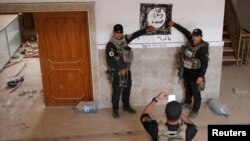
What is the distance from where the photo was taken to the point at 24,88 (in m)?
8.19

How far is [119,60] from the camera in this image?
627 cm

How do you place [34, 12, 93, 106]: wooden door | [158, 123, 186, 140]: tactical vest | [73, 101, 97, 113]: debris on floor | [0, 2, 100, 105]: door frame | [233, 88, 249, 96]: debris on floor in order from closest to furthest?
[158, 123, 186, 140]: tactical vest → [0, 2, 100, 105]: door frame → [34, 12, 93, 106]: wooden door → [73, 101, 97, 113]: debris on floor → [233, 88, 249, 96]: debris on floor

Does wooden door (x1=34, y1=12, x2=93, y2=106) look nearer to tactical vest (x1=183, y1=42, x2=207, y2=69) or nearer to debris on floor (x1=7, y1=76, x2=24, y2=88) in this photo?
debris on floor (x1=7, y1=76, x2=24, y2=88)

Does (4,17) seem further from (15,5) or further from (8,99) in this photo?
(15,5)

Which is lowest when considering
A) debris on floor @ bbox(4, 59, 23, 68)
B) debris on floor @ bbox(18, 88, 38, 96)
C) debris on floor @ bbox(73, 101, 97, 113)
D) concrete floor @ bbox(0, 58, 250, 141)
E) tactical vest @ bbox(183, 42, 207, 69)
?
concrete floor @ bbox(0, 58, 250, 141)

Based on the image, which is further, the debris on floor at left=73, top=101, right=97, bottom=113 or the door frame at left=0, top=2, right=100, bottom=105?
the debris on floor at left=73, top=101, right=97, bottom=113

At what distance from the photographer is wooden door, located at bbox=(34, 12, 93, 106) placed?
21.5 feet

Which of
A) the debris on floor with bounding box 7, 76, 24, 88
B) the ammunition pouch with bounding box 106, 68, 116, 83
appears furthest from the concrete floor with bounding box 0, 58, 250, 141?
the ammunition pouch with bounding box 106, 68, 116, 83

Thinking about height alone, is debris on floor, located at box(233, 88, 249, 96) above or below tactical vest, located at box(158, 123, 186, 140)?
below

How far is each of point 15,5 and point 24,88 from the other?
9.10 ft

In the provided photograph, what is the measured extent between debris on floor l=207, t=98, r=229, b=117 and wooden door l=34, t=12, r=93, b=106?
2443 mm

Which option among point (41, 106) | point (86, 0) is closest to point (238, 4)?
point (86, 0)

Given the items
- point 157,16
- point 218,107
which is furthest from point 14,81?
point 218,107

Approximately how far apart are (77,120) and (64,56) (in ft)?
4.18
